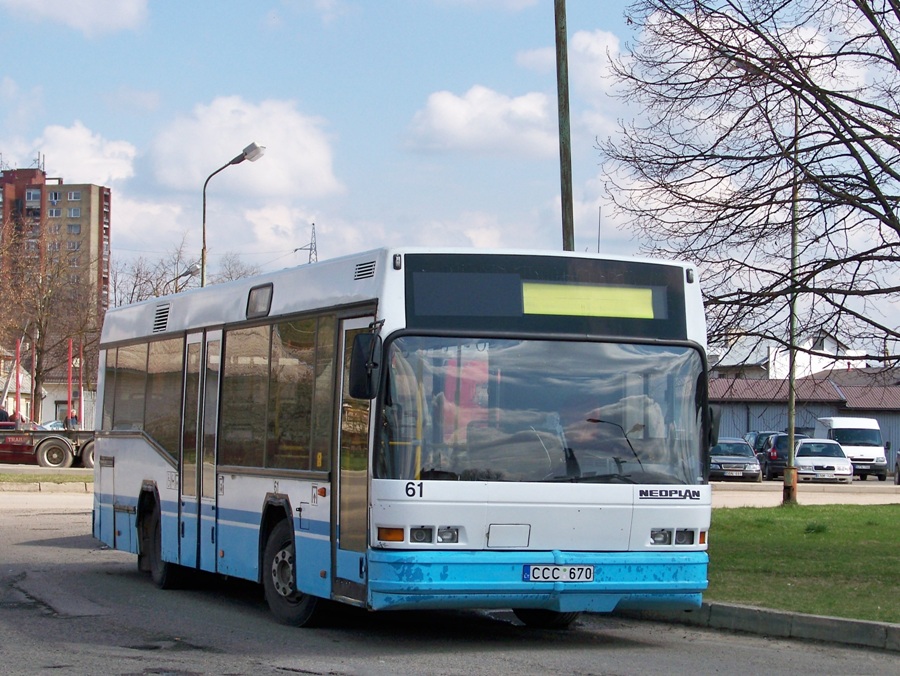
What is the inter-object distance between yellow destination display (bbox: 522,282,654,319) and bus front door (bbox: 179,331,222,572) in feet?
12.5

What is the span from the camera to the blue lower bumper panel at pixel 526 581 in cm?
908

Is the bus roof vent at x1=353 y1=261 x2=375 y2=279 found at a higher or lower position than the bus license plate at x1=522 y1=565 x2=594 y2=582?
higher

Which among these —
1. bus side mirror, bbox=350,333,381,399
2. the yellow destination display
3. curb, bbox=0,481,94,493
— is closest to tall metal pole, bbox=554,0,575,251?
the yellow destination display

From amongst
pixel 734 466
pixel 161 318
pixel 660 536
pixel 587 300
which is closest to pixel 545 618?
pixel 660 536

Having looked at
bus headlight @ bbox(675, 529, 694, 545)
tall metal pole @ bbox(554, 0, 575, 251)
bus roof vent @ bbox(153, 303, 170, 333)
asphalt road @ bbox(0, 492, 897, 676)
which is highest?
tall metal pole @ bbox(554, 0, 575, 251)

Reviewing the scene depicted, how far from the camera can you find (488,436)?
30.6 ft

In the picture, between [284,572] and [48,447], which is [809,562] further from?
[48,447]

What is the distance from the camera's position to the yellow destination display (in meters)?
9.75

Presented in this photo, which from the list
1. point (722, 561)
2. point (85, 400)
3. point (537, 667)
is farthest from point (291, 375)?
point (85, 400)

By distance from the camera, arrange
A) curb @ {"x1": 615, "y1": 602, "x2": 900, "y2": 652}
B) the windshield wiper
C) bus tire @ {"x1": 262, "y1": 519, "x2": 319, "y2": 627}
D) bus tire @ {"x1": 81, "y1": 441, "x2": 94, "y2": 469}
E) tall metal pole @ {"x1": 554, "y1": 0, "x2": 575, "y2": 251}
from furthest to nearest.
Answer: bus tire @ {"x1": 81, "y1": 441, "x2": 94, "y2": 469} → tall metal pole @ {"x1": 554, "y1": 0, "x2": 575, "y2": 251} → bus tire @ {"x1": 262, "y1": 519, "x2": 319, "y2": 627} → curb @ {"x1": 615, "y1": 602, "x2": 900, "y2": 652} → the windshield wiper

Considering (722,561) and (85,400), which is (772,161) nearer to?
(722,561)

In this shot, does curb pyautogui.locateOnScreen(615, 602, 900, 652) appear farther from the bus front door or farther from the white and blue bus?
the bus front door

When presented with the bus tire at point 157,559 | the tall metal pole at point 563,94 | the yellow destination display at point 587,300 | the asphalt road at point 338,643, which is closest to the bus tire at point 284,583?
the asphalt road at point 338,643

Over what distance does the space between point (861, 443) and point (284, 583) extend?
44.9 meters
